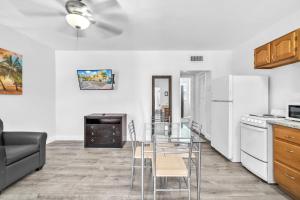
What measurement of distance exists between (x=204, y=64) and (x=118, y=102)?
2642 mm

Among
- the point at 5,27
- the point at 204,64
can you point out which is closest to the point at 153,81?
the point at 204,64

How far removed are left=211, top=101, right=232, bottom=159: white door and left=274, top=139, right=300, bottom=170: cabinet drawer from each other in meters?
1.12

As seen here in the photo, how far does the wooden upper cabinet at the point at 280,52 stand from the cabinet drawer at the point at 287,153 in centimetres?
115

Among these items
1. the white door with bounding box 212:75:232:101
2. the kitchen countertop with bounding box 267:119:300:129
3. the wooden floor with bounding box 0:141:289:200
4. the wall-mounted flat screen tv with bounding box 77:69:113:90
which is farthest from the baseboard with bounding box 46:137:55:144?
the kitchen countertop with bounding box 267:119:300:129

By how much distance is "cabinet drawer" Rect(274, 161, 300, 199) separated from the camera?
233cm

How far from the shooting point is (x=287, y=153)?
8.27ft

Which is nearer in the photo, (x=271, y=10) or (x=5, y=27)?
(x=271, y=10)

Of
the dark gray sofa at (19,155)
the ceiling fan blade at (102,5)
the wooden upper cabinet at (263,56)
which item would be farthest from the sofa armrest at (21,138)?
the wooden upper cabinet at (263,56)

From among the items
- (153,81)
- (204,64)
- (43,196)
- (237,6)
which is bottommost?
(43,196)

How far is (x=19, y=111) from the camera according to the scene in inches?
162

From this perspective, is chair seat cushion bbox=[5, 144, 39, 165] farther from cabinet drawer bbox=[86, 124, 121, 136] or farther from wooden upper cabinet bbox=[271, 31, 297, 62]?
wooden upper cabinet bbox=[271, 31, 297, 62]

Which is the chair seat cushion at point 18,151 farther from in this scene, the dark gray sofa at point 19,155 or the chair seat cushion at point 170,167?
the chair seat cushion at point 170,167

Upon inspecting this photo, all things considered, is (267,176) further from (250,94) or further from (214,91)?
(214,91)

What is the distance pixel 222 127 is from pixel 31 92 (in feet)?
14.1
